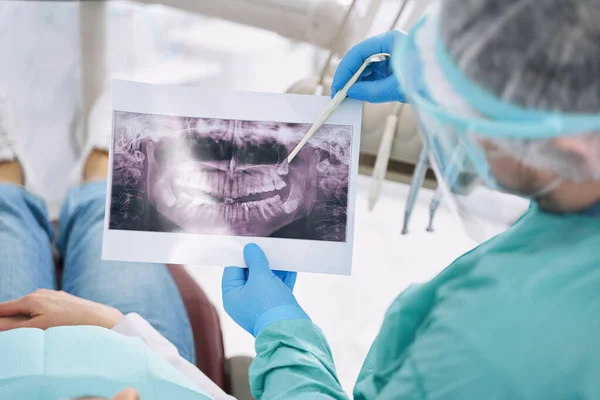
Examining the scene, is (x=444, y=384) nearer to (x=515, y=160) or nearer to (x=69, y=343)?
(x=515, y=160)

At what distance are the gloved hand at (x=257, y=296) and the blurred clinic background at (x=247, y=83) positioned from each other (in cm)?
42

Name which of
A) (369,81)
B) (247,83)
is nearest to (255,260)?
(369,81)

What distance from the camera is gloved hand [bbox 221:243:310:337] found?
774 mm

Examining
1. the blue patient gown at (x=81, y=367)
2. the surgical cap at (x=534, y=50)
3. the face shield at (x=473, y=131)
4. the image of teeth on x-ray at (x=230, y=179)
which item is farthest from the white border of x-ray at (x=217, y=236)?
the surgical cap at (x=534, y=50)

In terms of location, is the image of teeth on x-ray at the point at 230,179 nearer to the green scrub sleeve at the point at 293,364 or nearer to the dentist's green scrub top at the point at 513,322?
the green scrub sleeve at the point at 293,364

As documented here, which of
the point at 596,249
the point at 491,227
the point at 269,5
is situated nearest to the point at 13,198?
the point at 269,5

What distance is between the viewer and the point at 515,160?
51cm

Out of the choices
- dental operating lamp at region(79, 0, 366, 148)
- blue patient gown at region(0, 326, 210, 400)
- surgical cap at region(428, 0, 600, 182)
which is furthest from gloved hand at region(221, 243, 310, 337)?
dental operating lamp at region(79, 0, 366, 148)

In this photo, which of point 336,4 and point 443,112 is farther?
point 336,4

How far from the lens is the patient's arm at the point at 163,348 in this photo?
0.92 meters

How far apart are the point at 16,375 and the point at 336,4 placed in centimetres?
95

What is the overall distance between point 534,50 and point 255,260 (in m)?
0.49

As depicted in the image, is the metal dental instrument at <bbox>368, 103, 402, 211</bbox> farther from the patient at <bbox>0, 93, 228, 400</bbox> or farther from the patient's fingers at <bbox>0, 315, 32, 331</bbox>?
the patient's fingers at <bbox>0, 315, 32, 331</bbox>

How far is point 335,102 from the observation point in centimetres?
83
